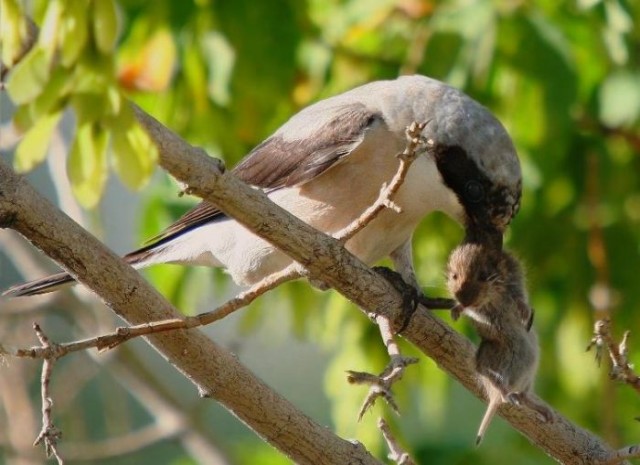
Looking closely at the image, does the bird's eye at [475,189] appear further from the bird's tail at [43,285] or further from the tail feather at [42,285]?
the tail feather at [42,285]

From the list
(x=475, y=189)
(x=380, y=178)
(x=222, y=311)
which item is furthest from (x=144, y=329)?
(x=475, y=189)

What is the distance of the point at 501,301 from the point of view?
3383 mm

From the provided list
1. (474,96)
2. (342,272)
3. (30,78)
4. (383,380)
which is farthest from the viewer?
(474,96)

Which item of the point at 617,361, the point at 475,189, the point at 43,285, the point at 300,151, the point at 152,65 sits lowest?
the point at 617,361

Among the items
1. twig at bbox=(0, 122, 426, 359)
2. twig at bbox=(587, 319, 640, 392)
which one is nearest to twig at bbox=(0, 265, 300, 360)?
twig at bbox=(0, 122, 426, 359)

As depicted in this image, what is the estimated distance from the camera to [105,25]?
2.09 m

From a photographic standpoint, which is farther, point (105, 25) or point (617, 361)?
point (617, 361)

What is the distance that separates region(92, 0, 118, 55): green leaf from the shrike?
1583mm

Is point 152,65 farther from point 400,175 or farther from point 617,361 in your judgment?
point 617,361

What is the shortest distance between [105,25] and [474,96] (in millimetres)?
2337

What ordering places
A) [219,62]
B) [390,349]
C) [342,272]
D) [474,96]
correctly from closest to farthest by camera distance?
[390,349]
[342,272]
[219,62]
[474,96]

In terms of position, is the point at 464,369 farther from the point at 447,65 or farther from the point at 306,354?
the point at 306,354

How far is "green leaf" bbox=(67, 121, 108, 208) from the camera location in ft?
6.81

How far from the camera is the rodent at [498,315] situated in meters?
3.09
